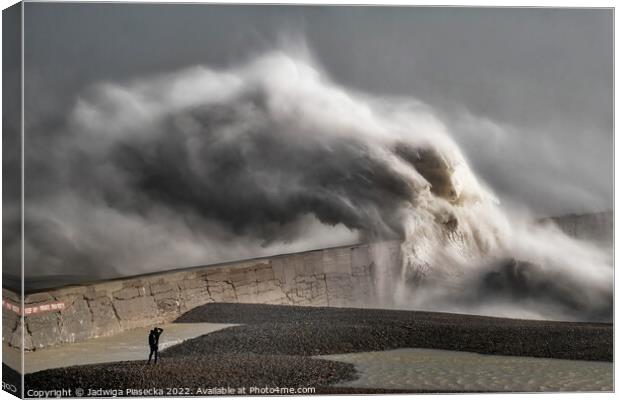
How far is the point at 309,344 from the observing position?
1238 centimetres

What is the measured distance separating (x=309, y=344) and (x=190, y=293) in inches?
54.4

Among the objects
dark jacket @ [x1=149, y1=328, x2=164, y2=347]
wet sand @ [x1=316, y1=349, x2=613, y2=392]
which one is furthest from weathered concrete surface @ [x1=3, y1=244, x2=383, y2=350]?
wet sand @ [x1=316, y1=349, x2=613, y2=392]

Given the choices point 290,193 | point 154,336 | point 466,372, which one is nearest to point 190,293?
point 154,336

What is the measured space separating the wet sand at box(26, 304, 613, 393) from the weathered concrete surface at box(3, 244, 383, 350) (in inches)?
Result: 5.7

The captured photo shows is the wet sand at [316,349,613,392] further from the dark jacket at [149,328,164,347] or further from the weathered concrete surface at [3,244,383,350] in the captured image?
the dark jacket at [149,328,164,347]

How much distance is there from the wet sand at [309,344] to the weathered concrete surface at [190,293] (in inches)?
5.7

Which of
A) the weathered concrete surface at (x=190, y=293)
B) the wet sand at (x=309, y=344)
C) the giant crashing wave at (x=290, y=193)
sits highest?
the giant crashing wave at (x=290, y=193)

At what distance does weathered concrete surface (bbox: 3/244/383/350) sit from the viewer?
12.0 metres

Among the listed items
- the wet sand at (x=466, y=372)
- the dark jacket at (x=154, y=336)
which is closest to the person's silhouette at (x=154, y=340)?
the dark jacket at (x=154, y=336)

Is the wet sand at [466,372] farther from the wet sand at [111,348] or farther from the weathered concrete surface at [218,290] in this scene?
the wet sand at [111,348]

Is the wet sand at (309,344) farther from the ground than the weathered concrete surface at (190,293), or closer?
closer

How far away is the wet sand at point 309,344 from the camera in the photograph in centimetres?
1197

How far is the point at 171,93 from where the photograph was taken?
480 inches

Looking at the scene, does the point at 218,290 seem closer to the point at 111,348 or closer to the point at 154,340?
the point at 154,340
